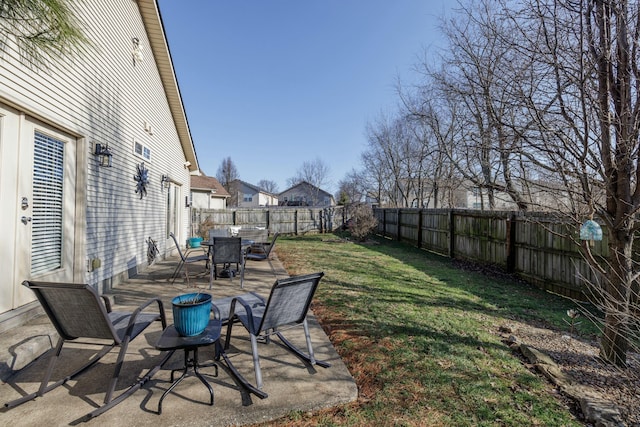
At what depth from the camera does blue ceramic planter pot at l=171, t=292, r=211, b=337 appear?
7.36 feet

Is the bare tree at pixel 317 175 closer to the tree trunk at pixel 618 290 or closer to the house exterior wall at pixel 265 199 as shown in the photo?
the house exterior wall at pixel 265 199

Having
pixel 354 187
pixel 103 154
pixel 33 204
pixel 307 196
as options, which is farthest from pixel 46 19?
pixel 307 196

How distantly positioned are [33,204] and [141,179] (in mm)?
3338

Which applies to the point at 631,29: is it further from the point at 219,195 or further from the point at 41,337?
the point at 219,195

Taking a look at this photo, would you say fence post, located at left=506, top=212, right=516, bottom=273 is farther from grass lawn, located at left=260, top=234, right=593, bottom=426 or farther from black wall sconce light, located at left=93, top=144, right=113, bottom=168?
black wall sconce light, located at left=93, top=144, right=113, bottom=168

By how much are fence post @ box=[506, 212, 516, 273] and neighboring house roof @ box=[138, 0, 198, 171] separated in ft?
31.3

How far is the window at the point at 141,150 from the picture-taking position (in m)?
6.50

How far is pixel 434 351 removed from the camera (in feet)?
9.97

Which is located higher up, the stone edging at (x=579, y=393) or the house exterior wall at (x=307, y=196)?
the house exterior wall at (x=307, y=196)

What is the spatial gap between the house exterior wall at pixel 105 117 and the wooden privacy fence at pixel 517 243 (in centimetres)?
574

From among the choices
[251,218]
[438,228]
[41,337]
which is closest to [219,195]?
[251,218]

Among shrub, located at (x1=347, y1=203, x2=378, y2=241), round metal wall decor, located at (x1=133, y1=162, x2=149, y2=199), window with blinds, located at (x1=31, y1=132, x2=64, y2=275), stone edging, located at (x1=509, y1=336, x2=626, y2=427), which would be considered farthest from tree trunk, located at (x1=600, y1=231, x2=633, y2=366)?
shrub, located at (x1=347, y1=203, x2=378, y2=241)

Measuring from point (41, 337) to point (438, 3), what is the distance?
693 cm

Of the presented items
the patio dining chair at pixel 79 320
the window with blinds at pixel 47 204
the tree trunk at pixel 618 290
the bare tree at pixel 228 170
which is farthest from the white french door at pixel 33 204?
the bare tree at pixel 228 170
